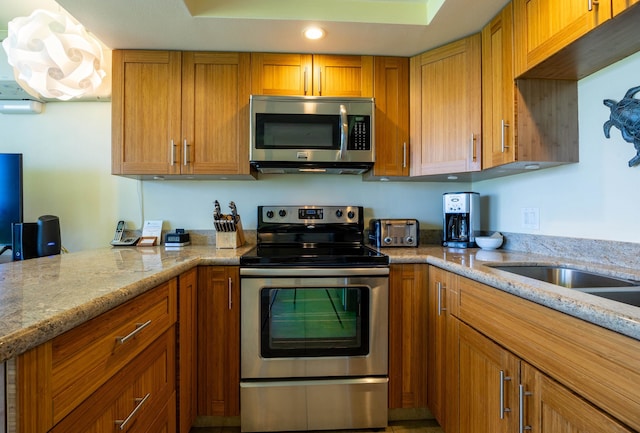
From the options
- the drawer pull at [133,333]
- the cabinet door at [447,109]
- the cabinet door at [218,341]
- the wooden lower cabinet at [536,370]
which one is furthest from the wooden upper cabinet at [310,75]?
the drawer pull at [133,333]

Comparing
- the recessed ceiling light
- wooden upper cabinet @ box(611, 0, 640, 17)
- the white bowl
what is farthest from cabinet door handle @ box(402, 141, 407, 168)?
wooden upper cabinet @ box(611, 0, 640, 17)

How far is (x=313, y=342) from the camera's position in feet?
5.23

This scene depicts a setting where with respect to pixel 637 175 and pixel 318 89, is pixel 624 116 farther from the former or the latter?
pixel 318 89

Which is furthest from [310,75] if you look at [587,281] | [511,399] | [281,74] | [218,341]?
[511,399]

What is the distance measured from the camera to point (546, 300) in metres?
0.84

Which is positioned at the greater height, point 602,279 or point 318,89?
point 318,89

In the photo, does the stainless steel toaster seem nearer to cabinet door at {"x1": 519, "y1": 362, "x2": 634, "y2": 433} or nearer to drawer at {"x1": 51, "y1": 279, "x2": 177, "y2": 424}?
cabinet door at {"x1": 519, "y1": 362, "x2": 634, "y2": 433}

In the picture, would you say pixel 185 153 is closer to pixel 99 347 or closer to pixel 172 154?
pixel 172 154

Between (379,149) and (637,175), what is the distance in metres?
1.20

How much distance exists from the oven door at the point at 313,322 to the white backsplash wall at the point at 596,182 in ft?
3.12

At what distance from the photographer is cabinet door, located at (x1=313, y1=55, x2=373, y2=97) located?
191 cm

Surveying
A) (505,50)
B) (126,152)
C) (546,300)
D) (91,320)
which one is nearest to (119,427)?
(91,320)

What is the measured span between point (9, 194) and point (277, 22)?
2.11 m

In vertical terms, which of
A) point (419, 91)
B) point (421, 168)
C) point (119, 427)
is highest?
point (419, 91)
